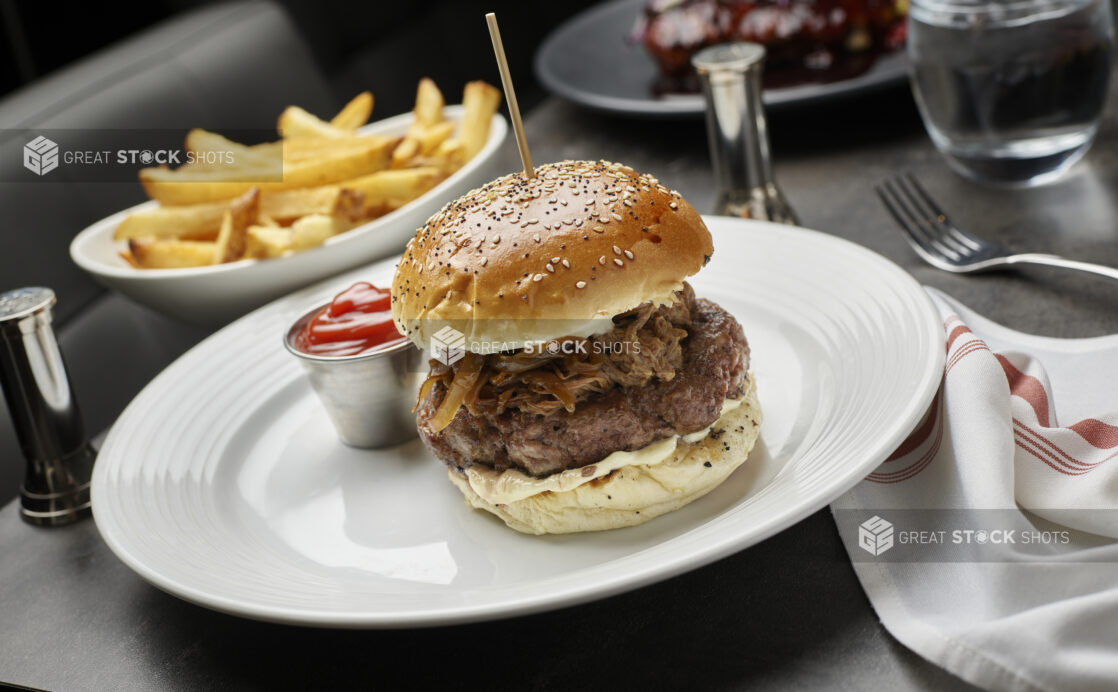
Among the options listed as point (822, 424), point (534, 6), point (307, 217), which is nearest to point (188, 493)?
point (307, 217)

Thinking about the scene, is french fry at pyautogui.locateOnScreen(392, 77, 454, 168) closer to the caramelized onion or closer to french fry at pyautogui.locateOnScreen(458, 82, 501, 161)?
french fry at pyautogui.locateOnScreen(458, 82, 501, 161)

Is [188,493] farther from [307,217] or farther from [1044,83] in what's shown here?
[1044,83]

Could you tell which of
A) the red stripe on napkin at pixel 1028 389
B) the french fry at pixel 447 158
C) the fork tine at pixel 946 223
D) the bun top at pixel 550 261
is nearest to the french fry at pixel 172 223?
the french fry at pixel 447 158

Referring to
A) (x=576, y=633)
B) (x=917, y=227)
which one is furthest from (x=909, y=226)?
(x=576, y=633)

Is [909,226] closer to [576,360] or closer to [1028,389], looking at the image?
[1028,389]

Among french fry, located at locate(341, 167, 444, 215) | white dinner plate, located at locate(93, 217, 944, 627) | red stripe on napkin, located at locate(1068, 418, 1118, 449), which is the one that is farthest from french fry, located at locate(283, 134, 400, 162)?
red stripe on napkin, located at locate(1068, 418, 1118, 449)

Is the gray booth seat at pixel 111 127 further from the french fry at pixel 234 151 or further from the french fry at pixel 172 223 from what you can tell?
the french fry at pixel 234 151
